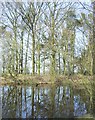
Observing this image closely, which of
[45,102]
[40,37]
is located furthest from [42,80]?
[40,37]

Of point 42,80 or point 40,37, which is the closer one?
point 42,80

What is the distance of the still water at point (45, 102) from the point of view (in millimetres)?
2953

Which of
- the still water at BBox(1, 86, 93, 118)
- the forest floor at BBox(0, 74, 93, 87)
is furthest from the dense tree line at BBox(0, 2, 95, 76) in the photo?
the still water at BBox(1, 86, 93, 118)

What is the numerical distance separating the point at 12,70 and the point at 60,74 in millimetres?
569

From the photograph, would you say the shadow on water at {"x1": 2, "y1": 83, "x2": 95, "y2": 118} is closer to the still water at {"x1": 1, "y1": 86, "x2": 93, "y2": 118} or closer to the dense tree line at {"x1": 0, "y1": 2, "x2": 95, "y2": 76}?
the still water at {"x1": 1, "y1": 86, "x2": 93, "y2": 118}

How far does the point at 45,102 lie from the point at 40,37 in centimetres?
78

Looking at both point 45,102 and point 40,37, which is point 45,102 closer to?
point 45,102

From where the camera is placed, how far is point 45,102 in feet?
10.1

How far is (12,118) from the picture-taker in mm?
2908

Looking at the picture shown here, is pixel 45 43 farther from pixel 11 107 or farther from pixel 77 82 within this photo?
pixel 11 107

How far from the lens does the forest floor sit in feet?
9.61

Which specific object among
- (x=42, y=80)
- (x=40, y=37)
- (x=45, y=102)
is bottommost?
(x=45, y=102)

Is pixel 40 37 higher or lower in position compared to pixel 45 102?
higher

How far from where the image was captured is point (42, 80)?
302 cm
